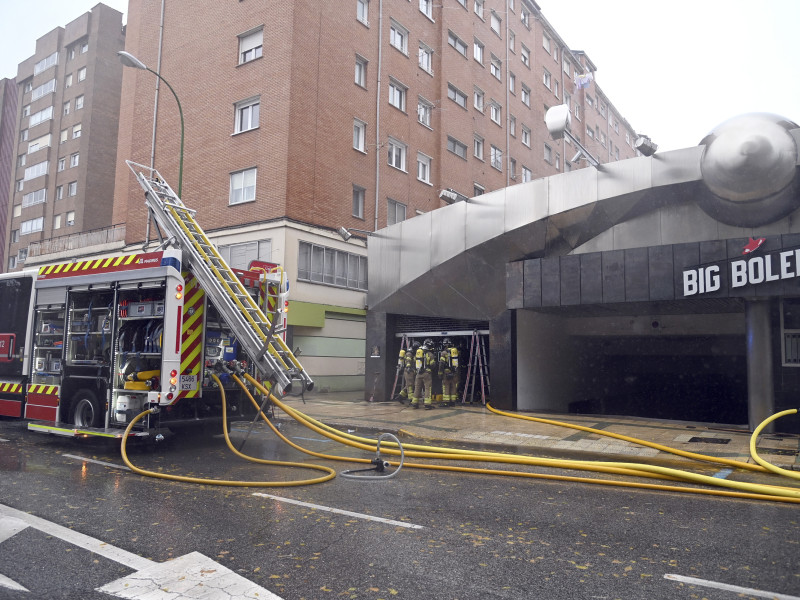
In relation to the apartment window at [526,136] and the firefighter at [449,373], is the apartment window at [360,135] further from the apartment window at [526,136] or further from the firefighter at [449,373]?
the apartment window at [526,136]

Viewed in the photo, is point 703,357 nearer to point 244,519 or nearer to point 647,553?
point 647,553

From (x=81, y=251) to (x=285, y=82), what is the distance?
1506cm

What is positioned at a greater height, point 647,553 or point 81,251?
point 81,251

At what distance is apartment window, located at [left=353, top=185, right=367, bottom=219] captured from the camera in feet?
73.6

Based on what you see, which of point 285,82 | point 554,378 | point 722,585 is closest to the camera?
point 722,585

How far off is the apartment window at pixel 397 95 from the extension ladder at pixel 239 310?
17451mm

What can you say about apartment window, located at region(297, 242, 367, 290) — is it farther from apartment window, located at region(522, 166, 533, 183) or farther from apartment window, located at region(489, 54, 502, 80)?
apartment window, located at region(522, 166, 533, 183)

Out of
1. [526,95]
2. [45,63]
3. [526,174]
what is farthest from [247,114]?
[45,63]

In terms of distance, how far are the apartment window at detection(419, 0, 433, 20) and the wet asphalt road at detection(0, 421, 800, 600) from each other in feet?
84.2

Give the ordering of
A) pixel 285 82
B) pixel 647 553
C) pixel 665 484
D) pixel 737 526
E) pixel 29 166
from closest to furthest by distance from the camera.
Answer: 1. pixel 647 553
2. pixel 737 526
3. pixel 665 484
4. pixel 285 82
5. pixel 29 166

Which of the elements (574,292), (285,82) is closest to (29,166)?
(285,82)

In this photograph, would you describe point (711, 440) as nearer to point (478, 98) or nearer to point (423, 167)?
point (423, 167)

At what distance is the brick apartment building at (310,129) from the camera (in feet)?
64.8

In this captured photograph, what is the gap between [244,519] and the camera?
5.14 metres
